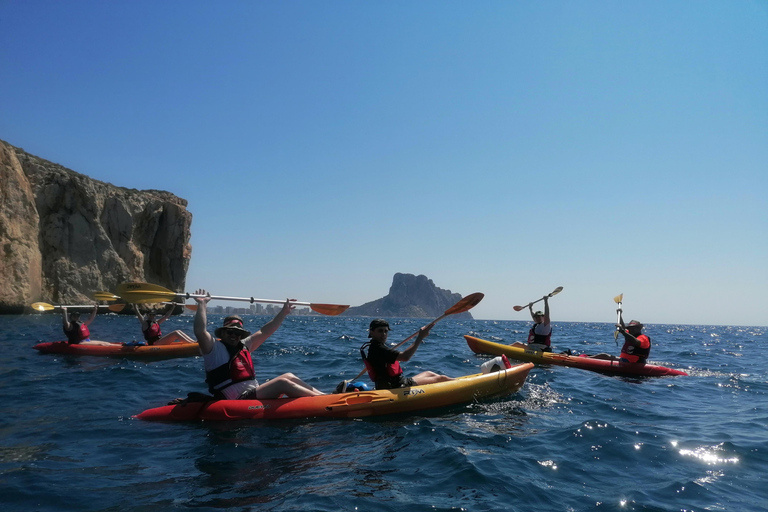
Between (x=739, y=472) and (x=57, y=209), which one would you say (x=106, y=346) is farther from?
(x=57, y=209)

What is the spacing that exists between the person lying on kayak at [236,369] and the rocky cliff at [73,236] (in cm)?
3307

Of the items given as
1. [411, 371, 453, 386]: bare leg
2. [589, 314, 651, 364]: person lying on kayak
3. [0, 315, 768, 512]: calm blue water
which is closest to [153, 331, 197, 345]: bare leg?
[0, 315, 768, 512]: calm blue water

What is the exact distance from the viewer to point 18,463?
4219 millimetres

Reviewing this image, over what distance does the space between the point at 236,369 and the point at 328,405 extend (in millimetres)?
1359

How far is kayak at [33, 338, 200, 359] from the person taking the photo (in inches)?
457

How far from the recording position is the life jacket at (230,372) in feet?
19.9

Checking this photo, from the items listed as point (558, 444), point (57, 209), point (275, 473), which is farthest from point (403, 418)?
point (57, 209)

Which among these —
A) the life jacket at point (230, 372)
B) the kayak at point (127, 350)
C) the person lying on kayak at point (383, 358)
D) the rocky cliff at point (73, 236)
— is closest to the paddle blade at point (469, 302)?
the person lying on kayak at point (383, 358)

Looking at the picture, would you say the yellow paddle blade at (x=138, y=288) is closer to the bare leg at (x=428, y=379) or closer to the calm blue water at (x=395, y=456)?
the calm blue water at (x=395, y=456)

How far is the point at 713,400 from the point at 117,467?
9.42 metres

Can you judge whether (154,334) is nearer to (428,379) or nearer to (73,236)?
(428,379)

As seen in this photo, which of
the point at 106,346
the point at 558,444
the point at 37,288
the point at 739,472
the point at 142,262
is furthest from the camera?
the point at 142,262

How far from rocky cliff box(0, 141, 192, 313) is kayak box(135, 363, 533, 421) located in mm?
32981

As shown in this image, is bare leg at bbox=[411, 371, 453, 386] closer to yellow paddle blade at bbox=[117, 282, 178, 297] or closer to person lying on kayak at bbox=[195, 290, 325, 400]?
person lying on kayak at bbox=[195, 290, 325, 400]
